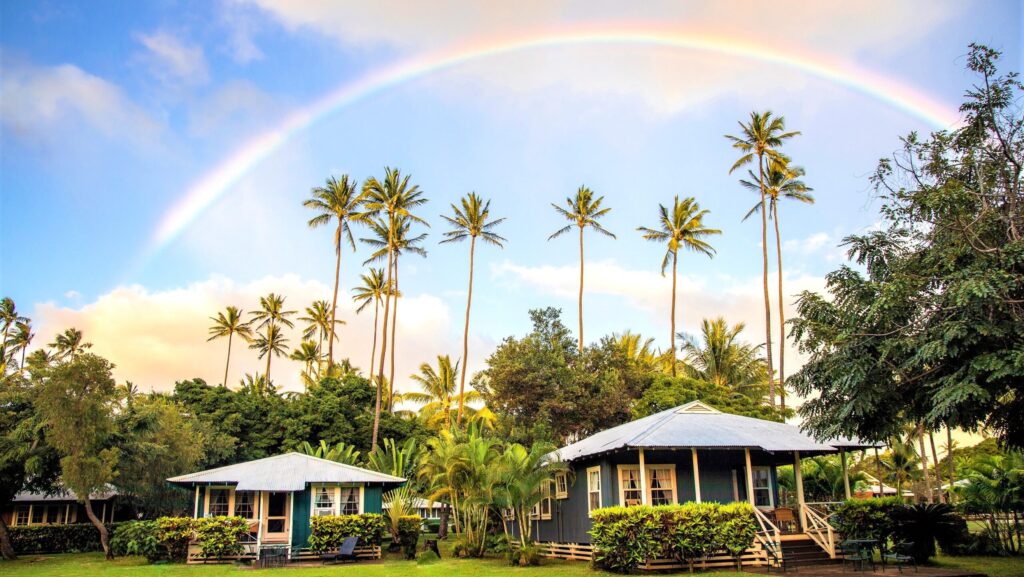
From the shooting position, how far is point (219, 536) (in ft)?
71.6

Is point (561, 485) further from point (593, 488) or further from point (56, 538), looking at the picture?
point (56, 538)

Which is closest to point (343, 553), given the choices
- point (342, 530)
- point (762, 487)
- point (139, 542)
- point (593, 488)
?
point (342, 530)

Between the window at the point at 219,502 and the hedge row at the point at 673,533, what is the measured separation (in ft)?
43.3

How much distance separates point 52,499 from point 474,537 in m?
20.2

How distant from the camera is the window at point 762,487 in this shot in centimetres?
2153

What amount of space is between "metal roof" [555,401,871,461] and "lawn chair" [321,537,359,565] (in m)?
7.11

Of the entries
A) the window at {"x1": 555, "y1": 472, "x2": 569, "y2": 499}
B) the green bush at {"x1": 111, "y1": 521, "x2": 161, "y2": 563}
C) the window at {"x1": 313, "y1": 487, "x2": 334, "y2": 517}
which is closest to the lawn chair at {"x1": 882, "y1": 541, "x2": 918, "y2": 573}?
the window at {"x1": 555, "y1": 472, "x2": 569, "y2": 499}

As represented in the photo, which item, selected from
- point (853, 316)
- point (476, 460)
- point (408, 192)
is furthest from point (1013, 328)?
point (408, 192)

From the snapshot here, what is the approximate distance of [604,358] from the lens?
37.4m

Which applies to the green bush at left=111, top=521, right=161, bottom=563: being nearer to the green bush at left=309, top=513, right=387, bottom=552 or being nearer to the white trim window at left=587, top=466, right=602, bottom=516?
the green bush at left=309, top=513, right=387, bottom=552

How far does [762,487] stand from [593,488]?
201 inches

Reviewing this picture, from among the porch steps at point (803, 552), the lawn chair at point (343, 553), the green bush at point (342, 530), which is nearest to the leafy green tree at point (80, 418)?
the green bush at point (342, 530)

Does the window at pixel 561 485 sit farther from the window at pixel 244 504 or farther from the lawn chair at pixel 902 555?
the window at pixel 244 504

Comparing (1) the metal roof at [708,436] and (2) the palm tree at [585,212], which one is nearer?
(1) the metal roof at [708,436]
